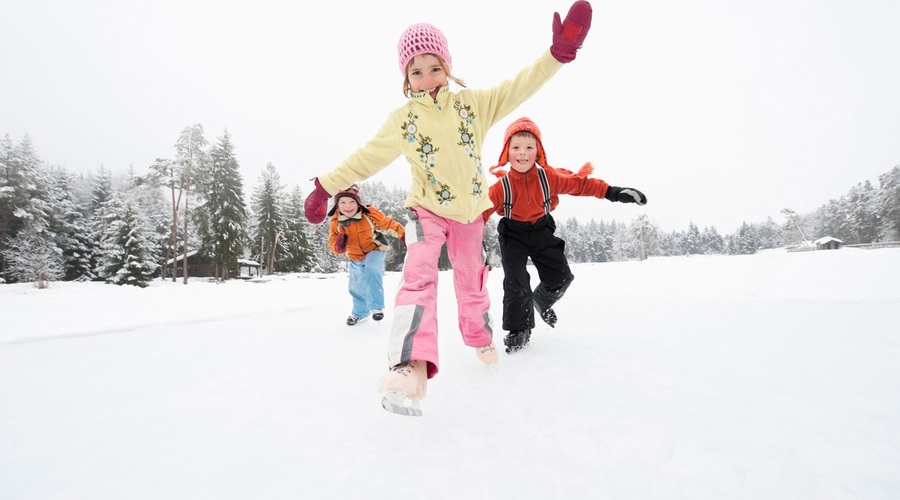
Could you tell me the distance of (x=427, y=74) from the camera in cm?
228

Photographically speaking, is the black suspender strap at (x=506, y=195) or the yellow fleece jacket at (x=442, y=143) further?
the black suspender strap at (x=506, y=195)

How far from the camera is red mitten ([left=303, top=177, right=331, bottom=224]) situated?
2.26 metres

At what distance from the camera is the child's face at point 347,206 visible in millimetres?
5066

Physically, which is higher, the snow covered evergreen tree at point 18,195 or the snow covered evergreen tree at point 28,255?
the snow covered evergreen tree at point 18,195

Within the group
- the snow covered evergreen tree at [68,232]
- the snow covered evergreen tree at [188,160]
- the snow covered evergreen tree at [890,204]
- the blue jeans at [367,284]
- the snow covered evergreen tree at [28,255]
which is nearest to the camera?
the blue jeans at [367,284]

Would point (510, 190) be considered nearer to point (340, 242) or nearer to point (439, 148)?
point (439, 148)

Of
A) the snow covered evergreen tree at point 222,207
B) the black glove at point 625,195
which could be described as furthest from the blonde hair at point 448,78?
the snow covered evergreen tree at point 222,207

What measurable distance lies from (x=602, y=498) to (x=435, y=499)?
0.50 meters

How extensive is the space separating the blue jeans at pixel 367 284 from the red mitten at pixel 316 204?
8.31 ft

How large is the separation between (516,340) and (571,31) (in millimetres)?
2156

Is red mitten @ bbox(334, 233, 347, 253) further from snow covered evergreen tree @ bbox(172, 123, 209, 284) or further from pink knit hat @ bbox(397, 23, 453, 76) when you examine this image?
snow covered evergreen tree @ bbox(172, 123, 209, 284)

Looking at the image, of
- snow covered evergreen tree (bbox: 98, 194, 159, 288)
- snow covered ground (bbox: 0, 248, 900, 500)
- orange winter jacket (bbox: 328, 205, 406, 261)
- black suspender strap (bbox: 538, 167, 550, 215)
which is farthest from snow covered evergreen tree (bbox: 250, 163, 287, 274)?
black suspender strap (bbox: 538, 167, 550, 215)

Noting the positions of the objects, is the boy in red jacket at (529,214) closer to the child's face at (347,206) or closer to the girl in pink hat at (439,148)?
the girl in pink hat at (439,148)

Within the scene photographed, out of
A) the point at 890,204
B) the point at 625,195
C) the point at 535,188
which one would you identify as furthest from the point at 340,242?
the point at 890,204
